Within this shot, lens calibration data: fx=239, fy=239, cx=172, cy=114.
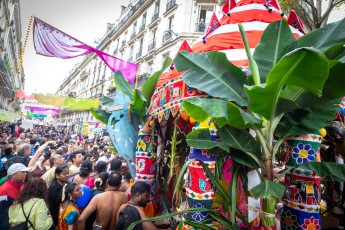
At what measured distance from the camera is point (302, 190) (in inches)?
88.0

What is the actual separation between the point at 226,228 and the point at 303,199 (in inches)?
30.2

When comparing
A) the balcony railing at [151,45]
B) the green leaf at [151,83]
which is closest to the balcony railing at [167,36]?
the balcony railing at [151,45]

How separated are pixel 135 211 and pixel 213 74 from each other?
1686 mm

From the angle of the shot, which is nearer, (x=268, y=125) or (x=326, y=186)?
(x=268, y=125)

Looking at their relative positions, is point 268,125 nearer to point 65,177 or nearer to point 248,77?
point 248,77

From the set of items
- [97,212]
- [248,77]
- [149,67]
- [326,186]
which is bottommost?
[97,212]

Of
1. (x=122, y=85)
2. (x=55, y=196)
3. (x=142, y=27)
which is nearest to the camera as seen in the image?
(x=55, y=196)

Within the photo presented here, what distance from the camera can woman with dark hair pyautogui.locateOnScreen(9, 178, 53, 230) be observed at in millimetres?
2727

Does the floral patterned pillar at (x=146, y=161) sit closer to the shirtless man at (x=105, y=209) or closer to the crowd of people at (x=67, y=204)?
the crowd of people at (x=67, y=204)

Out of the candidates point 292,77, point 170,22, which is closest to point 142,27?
point 170,22

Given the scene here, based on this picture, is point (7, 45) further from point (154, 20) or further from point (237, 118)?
point (237, 118)

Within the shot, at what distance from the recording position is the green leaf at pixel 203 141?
2.05 metres

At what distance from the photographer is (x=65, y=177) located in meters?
3.80

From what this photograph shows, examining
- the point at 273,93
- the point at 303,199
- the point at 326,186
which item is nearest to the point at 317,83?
the point at 273,93
